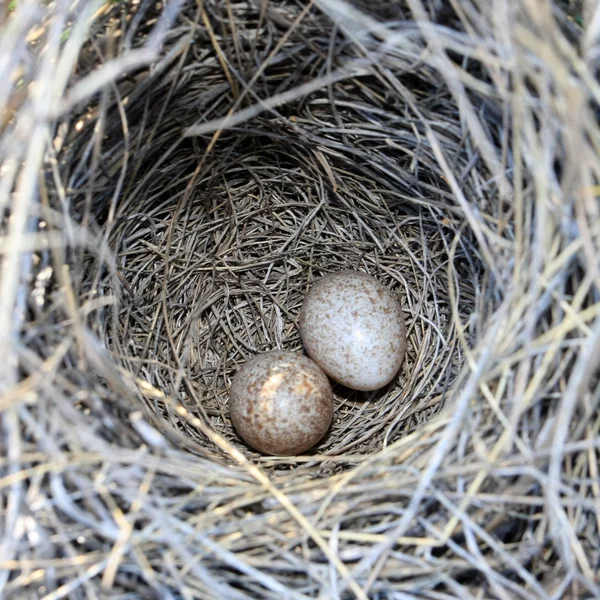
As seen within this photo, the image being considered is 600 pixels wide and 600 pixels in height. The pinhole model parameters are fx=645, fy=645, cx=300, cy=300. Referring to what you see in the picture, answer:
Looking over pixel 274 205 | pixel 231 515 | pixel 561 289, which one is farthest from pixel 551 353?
pixel 274 205

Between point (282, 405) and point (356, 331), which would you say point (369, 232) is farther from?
point (282, 405)

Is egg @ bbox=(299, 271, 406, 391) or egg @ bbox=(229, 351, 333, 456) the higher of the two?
egg @ bbox=(299, 271, 406, 391)

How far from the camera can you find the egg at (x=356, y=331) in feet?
4.86

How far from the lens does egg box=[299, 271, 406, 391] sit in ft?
4.86

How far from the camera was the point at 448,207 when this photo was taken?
1.35m

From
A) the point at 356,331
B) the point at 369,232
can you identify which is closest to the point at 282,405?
the point at 356,331

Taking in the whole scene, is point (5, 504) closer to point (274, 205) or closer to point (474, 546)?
point (474, 546)

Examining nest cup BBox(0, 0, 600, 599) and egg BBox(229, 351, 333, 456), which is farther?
egg BBox(229, 351, 333, 456)

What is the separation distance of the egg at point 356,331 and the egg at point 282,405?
61mm

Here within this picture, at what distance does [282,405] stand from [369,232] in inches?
19.6

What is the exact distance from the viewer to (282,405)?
4.74 ft

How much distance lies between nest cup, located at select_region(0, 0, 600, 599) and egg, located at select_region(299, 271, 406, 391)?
11 centimetres

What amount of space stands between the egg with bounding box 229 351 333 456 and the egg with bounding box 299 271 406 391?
61mm

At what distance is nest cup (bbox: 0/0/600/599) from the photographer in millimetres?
916
